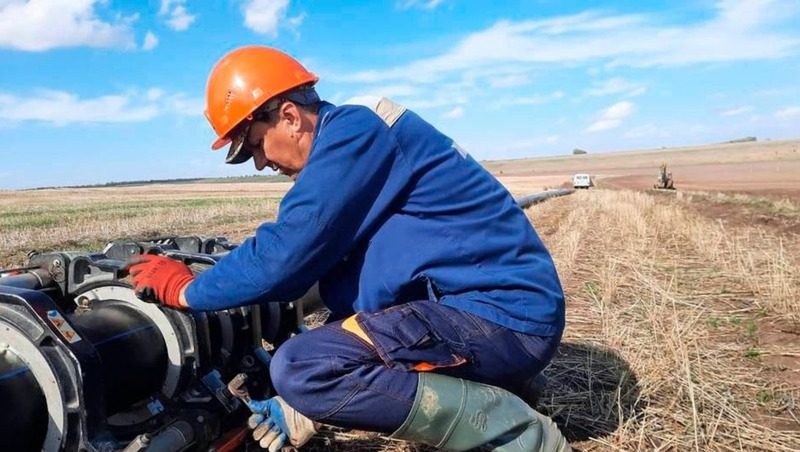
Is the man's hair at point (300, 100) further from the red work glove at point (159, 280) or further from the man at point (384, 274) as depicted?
the red work glove at point (159, 280)

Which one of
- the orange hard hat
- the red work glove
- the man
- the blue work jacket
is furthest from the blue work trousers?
the orange hard hat

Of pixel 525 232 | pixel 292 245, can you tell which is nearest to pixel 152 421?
pixel 292 245

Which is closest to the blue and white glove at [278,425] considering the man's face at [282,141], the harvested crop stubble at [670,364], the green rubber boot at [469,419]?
the green rubber boot at [469,419]

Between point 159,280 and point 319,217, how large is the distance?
71cm

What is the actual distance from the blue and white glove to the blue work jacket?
1.62 ft

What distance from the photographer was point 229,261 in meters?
2.57

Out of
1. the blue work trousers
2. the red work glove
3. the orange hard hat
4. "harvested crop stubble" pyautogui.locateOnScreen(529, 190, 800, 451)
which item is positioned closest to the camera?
the blue work trousers

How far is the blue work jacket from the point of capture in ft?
8.23

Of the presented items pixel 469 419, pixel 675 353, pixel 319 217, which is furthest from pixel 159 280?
pixel 675 353

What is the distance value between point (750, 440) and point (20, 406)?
9.88 ft

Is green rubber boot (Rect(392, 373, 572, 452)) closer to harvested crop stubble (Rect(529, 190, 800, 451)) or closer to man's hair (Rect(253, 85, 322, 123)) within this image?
harvested crop stubble (Rect(529, 190, 800, 451))

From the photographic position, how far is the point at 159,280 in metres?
2.63

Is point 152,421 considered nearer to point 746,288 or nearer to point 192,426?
point 192,426

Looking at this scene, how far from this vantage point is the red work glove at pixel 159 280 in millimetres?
2611
